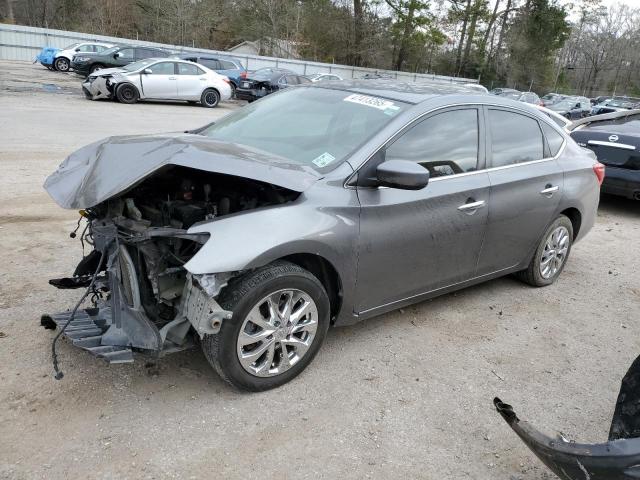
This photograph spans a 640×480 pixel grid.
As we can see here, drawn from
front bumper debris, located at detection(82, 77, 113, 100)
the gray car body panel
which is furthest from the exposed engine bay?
front bumper debris, located at detection(82, 77, 113, 100)

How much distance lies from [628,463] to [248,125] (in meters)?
3.19

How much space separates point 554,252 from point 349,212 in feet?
8.91

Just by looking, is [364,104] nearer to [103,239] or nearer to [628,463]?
[103,239]

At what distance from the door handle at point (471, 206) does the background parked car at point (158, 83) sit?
1602cm

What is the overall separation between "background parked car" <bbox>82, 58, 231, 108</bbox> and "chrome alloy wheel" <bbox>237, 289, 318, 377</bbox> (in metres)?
16.4

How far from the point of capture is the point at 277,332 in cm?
309

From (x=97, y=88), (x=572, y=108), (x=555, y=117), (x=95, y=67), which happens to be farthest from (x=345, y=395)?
(x=572, y=108)

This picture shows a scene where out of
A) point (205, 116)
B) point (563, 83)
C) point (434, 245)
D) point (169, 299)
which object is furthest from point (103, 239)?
point (563, 83)

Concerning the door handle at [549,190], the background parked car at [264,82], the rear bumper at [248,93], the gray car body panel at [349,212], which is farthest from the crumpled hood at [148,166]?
the rear bumper at [248,93]

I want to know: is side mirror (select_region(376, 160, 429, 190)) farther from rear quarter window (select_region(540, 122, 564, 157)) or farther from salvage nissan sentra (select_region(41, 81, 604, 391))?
rear quarter window (select_region(540, 122, 564, 157))

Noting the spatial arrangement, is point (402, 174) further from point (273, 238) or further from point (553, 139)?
point (553, 139)

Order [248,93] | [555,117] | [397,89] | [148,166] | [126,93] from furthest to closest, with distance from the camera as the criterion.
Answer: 1. [248,93]
2. [126,93]
3. [555,117]
4. [397,89]
5. [148,166]

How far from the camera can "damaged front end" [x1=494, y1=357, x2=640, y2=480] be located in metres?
2.00

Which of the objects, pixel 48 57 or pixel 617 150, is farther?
pixel 48 57
